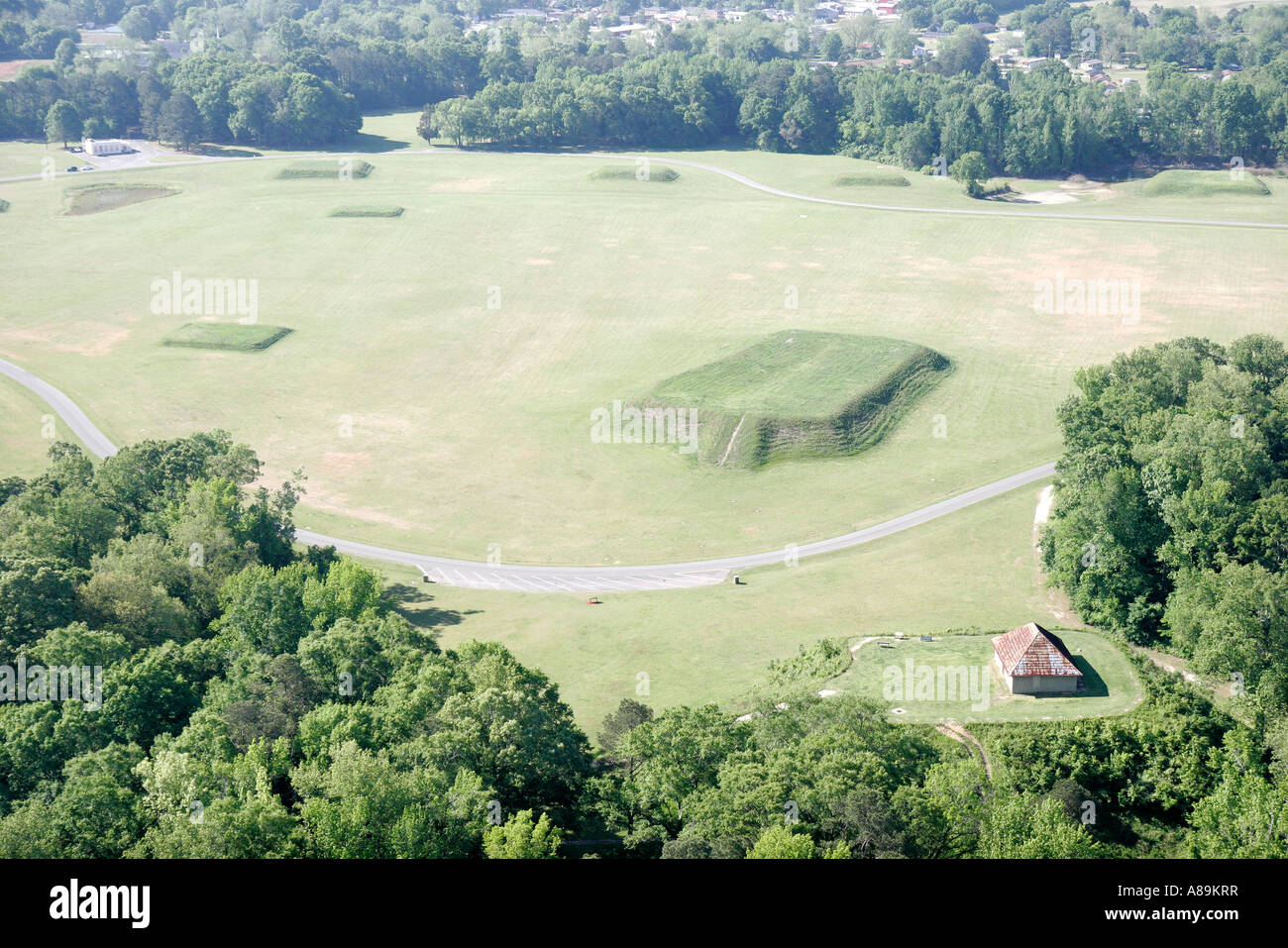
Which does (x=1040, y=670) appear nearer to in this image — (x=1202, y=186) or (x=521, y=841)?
(x=521, y=841)

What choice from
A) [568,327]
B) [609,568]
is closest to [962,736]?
[609,568]

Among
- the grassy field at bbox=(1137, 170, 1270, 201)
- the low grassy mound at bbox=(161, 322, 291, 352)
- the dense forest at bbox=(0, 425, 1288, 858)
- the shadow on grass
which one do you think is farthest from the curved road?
the grassy field at bbox=(1137, 170, 1270, 201)

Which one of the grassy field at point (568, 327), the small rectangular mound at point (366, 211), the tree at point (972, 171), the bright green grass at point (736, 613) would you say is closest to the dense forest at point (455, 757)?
the bright green grass at point (736, 613)

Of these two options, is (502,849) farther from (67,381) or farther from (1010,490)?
(67,381)

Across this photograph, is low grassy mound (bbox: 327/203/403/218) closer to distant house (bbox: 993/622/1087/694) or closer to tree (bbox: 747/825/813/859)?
distant house (bbox: 993/622/1087/694)

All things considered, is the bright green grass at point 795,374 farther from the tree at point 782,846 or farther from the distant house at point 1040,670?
the tree at point 782,846

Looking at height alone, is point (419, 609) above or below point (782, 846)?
below

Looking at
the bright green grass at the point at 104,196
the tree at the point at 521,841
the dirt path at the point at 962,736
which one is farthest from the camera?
the bright green grass at the point at 104,196
